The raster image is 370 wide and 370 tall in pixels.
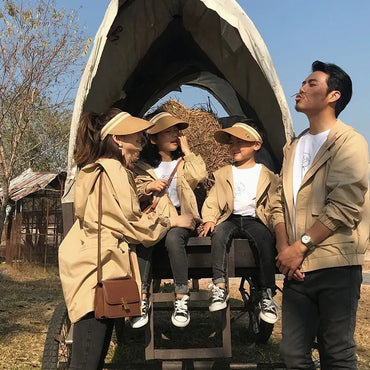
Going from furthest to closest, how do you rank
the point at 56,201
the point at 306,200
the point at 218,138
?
the point at 56,201, the point at 218,138, the point at 306,200

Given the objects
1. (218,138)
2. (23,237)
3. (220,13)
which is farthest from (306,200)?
(23,237)

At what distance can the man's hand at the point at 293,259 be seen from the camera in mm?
2273

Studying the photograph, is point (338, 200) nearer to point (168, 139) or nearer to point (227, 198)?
point (227, 198)

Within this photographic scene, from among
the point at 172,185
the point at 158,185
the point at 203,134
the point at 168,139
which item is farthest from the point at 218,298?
the point at 203,134

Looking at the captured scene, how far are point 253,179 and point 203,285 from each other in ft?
25.3

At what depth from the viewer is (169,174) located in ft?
11.5

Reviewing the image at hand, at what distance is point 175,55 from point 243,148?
188 centimetres

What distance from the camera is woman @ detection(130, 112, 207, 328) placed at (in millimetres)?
2818

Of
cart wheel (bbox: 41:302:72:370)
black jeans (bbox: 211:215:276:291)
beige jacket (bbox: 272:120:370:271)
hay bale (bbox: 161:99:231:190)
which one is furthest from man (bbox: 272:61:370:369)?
hay bale (bbox: 161:99:231:190)

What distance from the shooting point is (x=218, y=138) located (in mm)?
3553

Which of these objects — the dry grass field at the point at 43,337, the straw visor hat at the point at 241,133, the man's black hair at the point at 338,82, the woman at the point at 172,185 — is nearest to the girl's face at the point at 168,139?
the woman at the point at 172,185

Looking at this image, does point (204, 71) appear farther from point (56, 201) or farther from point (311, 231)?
point (56, 201)

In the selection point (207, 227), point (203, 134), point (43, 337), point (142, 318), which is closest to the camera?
point (142, 318)

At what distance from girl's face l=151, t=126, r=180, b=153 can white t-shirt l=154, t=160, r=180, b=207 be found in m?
0.11
